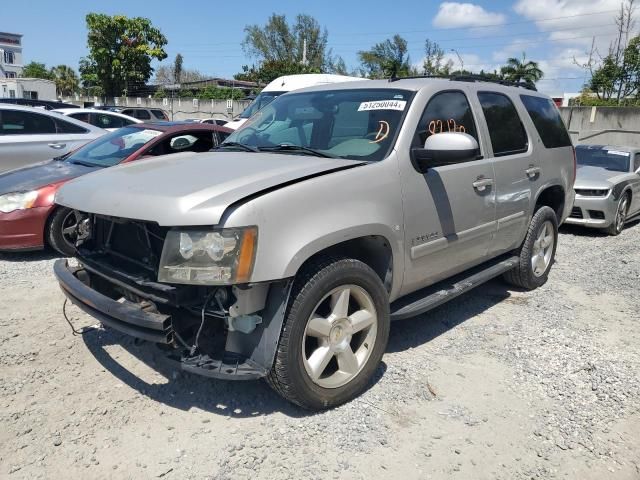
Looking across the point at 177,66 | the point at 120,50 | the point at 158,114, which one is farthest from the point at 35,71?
the point at 158,114

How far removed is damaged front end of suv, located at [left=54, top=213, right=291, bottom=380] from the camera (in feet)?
8.43

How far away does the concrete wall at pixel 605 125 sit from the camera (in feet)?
63.4

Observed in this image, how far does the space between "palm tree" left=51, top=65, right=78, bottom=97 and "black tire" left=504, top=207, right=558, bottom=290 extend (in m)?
69.9

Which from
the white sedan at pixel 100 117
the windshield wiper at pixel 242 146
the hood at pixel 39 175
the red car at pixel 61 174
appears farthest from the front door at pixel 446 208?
the white sedan at pixel 100 117

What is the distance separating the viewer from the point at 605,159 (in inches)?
384

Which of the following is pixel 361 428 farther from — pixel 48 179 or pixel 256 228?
pixel 48 179

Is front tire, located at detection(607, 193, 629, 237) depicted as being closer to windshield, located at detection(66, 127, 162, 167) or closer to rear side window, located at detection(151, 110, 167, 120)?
windshield, located at detection(66, 127, 162, 167)

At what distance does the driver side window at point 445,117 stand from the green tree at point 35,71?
3225 inches

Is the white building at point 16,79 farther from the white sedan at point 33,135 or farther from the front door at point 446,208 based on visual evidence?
the front door at point 446,208

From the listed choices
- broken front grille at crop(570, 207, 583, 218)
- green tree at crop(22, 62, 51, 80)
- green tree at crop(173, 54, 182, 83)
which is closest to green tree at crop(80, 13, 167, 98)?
green tree at crop(173, 54, 182, 83)

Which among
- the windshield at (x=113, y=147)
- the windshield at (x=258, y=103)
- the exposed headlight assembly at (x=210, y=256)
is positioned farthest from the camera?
the windshield at (x=258, y=103)

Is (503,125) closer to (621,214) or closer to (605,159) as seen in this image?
(621,214)

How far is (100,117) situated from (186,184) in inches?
464

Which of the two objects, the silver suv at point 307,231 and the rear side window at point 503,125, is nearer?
the silver suv at point 307,231
